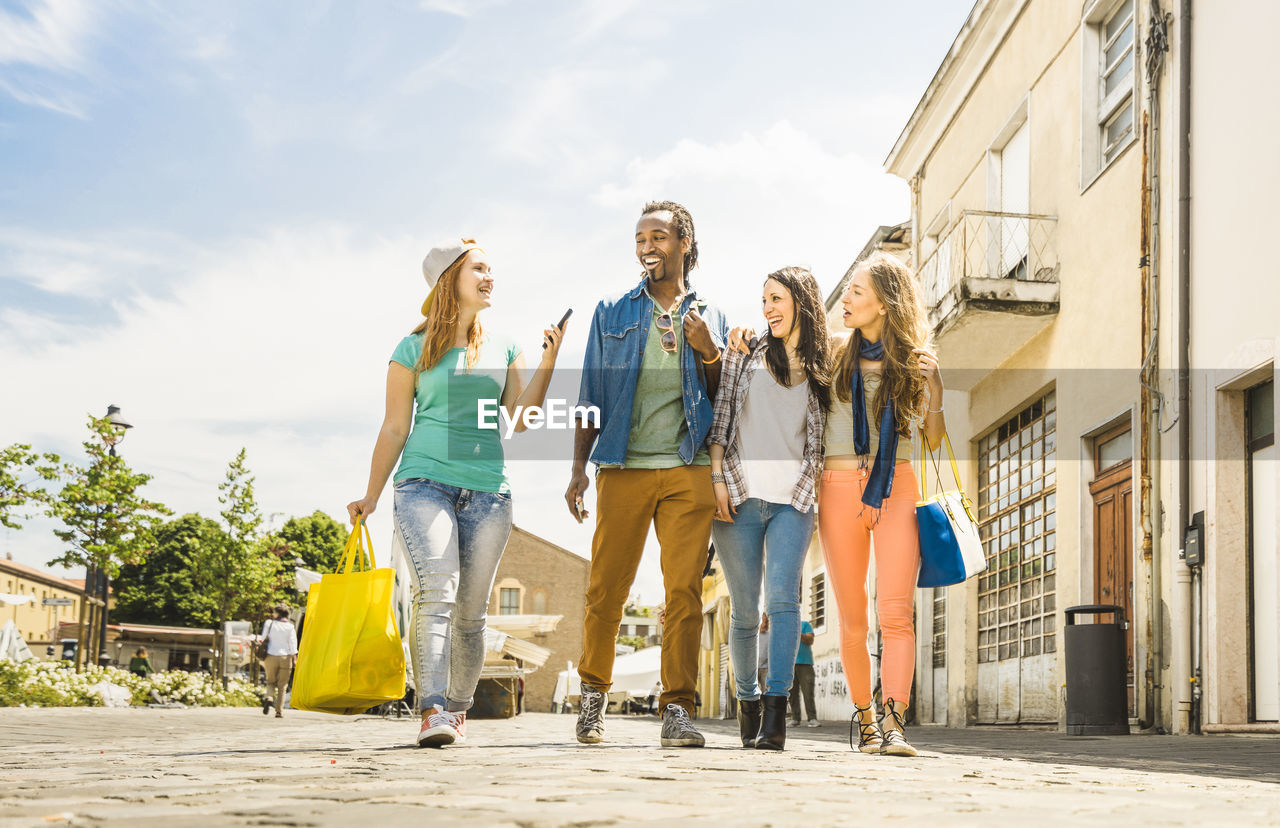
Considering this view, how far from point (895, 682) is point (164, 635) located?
67.3 m

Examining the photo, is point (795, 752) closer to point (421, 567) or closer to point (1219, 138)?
point (421, 567)

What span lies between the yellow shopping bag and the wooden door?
756 cm

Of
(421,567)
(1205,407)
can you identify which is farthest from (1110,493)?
(421,567)

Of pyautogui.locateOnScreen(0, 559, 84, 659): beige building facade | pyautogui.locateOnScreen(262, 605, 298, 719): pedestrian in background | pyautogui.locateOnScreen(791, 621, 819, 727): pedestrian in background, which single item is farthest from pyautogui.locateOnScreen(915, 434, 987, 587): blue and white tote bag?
pyautogui.locateOnScreen(0, 559, 84, 659): beige building facade

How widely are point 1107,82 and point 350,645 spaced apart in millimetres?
10119

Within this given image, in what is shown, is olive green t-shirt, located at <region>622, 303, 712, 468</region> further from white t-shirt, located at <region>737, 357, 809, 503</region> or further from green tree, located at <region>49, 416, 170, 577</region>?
green tree, located at <region>49, 416, 170, 577</region>

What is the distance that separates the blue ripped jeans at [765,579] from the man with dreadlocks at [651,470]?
0.15m

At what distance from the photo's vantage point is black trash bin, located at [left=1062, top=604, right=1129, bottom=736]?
403 inches

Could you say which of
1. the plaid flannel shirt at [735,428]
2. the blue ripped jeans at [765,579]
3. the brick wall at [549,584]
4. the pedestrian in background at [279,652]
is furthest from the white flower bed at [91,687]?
the brick wall at [549,584]

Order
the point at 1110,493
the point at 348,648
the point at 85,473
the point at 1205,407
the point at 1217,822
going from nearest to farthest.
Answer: the point at 1217,822, the point at 348,648, the point at 1205,407, the point at 1110,493, the point at 85,473

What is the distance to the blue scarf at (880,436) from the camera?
532cm

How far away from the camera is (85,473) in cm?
2423

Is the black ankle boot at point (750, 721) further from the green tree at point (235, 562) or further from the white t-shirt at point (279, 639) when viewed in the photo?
the green tree at point (235, 562)

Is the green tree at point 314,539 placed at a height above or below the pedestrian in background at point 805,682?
above
